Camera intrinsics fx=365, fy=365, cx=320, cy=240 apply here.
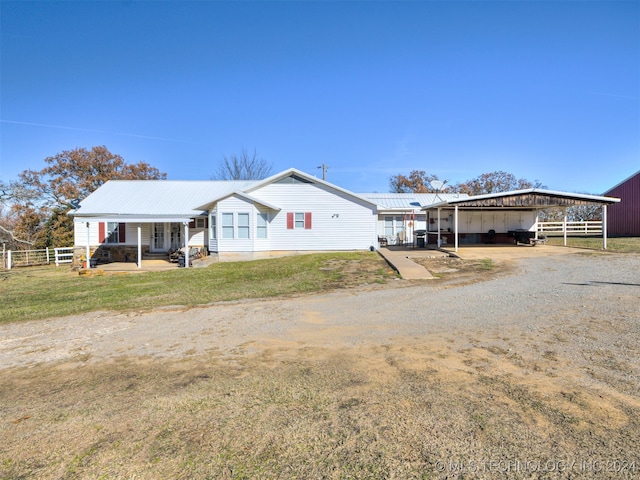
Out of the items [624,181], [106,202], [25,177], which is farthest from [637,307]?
[25,177]

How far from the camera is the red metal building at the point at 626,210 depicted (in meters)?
29.7

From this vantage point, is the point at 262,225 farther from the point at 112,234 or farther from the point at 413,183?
the point at 413,183

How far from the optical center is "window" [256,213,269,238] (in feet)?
63.8

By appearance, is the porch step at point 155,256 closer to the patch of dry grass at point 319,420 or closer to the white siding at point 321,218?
the white siding at point 321,218

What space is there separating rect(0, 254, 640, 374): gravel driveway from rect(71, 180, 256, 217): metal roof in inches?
548

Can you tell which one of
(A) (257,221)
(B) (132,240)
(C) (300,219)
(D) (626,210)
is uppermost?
(D) (626,210)

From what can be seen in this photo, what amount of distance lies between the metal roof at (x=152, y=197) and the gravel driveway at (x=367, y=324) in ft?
45.7

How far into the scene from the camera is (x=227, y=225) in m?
18.9

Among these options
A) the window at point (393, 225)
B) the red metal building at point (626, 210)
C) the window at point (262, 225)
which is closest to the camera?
the window at point (262, 225)

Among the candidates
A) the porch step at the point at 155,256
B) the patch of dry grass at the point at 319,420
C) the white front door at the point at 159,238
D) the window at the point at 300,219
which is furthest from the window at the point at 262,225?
the patch of dry grass at the point at 319,420

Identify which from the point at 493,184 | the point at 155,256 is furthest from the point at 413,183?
the point at 155,256

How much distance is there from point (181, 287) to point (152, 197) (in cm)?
1441

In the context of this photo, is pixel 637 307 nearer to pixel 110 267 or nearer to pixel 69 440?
pixel 69 440

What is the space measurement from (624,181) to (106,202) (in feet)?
130
